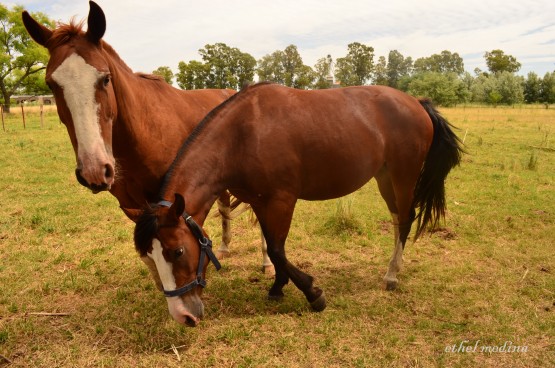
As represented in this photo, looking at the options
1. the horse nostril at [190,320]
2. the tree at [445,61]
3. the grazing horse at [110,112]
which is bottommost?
the horse nostril at [190,320]

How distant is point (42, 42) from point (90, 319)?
7.87ft

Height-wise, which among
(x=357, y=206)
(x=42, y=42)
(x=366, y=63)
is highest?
(x=366, y=63)

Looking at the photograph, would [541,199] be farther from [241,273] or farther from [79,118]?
[79,118]

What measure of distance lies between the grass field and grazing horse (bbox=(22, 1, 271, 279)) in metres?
1.24

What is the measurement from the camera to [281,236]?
3.31m

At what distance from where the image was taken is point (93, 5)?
232cm

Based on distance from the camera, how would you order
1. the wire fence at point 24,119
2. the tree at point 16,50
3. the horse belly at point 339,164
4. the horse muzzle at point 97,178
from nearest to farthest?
the horse muzzle at point 97,178, the horse belly at point 339,164, the wire fence at point 24,119, the tree at point 16,50

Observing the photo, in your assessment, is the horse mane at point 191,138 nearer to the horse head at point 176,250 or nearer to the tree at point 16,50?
the horse head at point 176,250

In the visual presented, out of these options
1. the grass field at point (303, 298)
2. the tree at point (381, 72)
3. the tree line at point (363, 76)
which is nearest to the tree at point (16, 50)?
the tree line at point (363, 76)

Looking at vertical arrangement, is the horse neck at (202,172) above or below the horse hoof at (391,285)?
above

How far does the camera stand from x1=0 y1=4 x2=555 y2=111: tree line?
35750 mm

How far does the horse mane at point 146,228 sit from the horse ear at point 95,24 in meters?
1.26

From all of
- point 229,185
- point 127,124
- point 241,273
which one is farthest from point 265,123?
point 241,273

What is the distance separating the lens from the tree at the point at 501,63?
84250 millimetres
